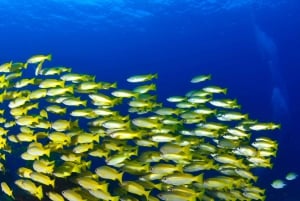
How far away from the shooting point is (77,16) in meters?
36.2

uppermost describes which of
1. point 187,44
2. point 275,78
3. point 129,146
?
point 275,78

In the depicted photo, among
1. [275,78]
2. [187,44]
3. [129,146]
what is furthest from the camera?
[275,78]

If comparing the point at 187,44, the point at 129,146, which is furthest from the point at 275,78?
the point at 129,146

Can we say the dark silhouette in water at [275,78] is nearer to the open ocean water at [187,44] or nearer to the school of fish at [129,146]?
the open ocean water at [187,44]

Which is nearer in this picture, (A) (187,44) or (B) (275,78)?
(A) (187,44)

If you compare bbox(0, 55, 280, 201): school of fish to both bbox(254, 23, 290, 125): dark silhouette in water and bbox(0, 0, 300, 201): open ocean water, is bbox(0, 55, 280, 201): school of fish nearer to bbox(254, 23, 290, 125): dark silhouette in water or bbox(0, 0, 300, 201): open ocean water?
bbox(0, 0, 300, 201): open ocean water

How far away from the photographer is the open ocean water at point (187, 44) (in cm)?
3344

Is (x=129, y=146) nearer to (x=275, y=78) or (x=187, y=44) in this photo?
(x=187, y=44)

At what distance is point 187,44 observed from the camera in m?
47.2

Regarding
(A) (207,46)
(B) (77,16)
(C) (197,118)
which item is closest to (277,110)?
(A) (207,46)

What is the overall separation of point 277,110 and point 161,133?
40.3m

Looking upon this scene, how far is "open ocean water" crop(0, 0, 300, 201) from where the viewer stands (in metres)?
33.4

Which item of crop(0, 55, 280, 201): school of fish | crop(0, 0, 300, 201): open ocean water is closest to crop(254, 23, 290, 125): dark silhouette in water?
crop(0, 0, 300, 201): open ocean water

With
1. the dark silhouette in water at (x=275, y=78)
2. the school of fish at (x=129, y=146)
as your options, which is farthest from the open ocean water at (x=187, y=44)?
the school of fish at (x=129, y=146)
